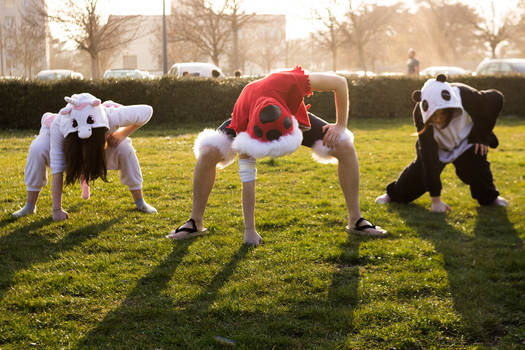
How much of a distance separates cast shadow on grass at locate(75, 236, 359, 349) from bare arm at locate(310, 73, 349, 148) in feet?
3.92

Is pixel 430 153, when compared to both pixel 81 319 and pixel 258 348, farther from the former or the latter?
pixel 81 319

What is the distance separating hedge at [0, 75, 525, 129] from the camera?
536 inches

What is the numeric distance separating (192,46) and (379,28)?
1450 centimetres

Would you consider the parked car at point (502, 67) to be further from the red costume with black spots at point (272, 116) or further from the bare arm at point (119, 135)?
the red costume with black spots at point (272, 116)

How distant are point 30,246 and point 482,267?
3.47m

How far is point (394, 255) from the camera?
13.4 feet

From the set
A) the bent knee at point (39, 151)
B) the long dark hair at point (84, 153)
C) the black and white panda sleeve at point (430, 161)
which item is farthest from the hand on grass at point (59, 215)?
the black and white panda sleeve at point (430, 161)

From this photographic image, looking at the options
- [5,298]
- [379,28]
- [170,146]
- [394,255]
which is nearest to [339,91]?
[394,255]

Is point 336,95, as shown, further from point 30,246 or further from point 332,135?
point 30,246

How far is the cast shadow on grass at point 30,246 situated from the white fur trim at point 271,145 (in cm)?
169

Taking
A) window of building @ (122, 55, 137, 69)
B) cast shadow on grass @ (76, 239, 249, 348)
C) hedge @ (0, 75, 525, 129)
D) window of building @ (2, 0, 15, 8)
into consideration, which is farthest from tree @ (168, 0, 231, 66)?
cast shadow on grass @ (76, 239, 249, 348)

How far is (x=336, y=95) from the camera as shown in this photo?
14.2 feet

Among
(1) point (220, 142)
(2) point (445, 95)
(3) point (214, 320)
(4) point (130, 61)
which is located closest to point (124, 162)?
(1) point (220, 142)

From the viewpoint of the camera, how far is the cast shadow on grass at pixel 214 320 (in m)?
2.83
